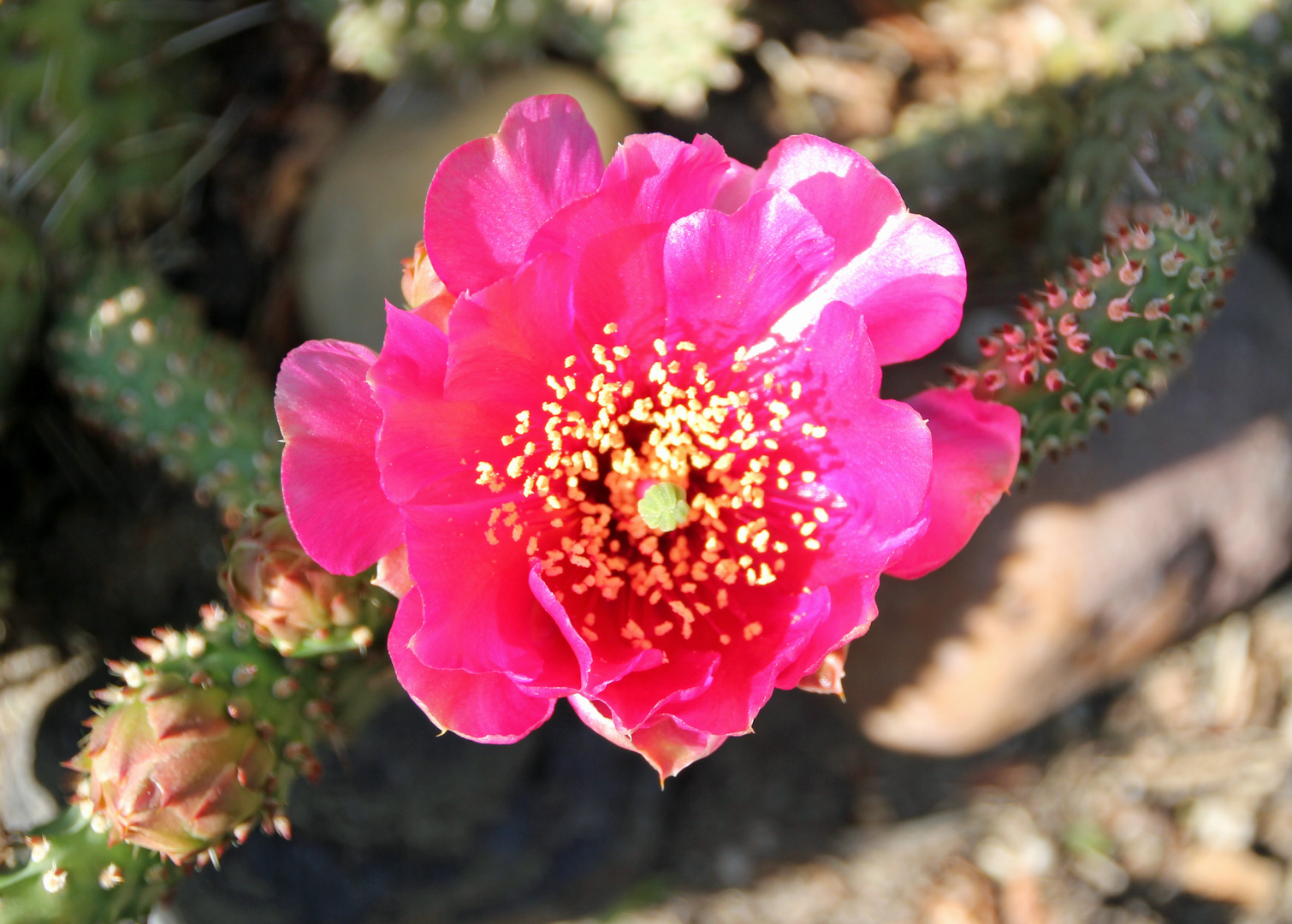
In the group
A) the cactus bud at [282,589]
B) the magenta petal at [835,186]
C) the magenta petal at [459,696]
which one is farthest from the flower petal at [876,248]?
the cactus bud at [282,589]

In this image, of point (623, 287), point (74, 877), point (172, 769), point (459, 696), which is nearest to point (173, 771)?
point (172, 769)

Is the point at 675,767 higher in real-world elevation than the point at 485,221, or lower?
lower

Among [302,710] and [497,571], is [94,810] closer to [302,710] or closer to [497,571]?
[302,710]

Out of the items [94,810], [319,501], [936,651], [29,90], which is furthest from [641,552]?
[29,90]

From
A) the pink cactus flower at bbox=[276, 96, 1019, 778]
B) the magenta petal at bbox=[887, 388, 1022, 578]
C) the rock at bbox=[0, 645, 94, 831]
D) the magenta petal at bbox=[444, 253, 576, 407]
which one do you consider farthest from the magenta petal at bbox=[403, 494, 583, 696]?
the rock at bbox=[0, 645, 94, 831]

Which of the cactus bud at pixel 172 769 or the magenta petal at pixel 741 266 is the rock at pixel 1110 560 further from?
the cactus bud at pixel 172 769

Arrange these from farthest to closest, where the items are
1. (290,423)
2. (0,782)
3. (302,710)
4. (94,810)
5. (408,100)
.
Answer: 1. (408,100)
2. (0,782)
3. (302,710)
4. (94,810)
5. (290,423)

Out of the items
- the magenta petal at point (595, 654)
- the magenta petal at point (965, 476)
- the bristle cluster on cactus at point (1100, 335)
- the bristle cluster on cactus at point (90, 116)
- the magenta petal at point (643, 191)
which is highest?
the bristle cluster on cactus at point (90, 116)

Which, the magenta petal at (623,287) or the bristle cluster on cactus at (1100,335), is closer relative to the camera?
the magenta petal at (623,287)

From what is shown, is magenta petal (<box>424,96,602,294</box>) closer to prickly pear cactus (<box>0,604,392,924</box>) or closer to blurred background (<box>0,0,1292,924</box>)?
prickly pear cactus (<box>0,604,392,924</box>)
